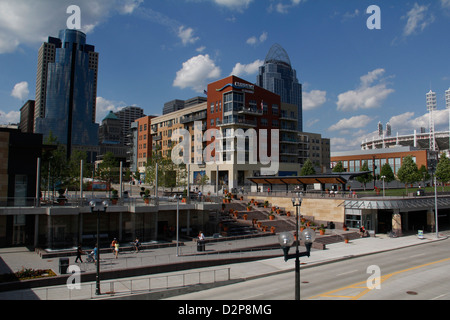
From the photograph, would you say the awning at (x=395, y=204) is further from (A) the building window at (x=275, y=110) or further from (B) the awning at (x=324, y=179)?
(A) the building window at (x=275, y=110)

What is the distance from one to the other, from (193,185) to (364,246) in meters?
51.6

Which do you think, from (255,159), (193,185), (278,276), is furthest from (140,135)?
(278,276)

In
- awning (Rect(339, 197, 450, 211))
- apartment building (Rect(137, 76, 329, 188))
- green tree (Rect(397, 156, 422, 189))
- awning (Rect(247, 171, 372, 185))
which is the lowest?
awning (Rect(339, 197, 450, 211))

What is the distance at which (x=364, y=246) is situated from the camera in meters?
36.2

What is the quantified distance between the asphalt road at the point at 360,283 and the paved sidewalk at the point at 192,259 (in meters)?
1.45

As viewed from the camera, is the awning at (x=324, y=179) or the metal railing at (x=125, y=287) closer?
the metal railing at (x=125, y=287)

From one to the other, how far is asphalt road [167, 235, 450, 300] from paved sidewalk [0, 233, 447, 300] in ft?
4.76

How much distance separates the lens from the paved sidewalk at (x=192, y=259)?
2016cm

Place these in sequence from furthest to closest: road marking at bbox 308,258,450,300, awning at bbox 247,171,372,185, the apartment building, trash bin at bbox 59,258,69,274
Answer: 1. the apartment building
2. awning at bbox 247,171,372,185
3. trash bin at bbox 59,258,69,274
4. road marking at bbox 308,258,450,300

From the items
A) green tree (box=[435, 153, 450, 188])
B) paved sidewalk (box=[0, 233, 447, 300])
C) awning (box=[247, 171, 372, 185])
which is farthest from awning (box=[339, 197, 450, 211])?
green tree (box=[435, 153, 450, 188])

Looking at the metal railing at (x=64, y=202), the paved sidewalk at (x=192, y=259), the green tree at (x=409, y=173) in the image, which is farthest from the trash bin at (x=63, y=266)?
the green tree at (x=409, y=173)

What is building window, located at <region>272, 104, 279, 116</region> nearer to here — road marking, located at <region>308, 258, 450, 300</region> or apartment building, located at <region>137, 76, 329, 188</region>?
apartment building, located at <region>137, 76, 329, 188</region>

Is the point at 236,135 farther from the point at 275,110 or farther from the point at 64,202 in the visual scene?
the point at 64,202

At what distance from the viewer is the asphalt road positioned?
19531mm
